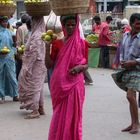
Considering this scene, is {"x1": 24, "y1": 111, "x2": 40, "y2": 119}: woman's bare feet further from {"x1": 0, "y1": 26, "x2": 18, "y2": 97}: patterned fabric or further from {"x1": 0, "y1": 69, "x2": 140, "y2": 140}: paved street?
{"x1": 0, "y1": 26, "x2": 18, "y2": 97}: patterned fabric

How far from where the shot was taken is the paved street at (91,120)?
697 centimetres

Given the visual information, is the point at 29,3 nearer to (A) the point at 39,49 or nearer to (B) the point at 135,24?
(A) the point at 39,49

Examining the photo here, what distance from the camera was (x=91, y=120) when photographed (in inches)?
316

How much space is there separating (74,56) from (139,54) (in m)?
1.94

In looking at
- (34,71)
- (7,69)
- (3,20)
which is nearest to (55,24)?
(34,71)

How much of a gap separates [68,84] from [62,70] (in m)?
0.16

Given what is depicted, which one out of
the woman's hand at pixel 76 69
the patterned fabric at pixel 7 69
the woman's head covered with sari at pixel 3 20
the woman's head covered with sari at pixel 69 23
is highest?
the woman's head covered with sari at pixel 69 23

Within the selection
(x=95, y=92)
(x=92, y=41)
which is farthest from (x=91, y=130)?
(x=92, y=41)

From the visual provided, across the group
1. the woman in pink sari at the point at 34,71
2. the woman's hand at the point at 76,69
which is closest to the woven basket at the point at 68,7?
the woman's hand at the point at 76,69

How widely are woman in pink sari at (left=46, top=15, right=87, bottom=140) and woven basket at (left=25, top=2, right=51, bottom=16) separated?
2336 mm

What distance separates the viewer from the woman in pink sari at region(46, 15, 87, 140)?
5211 millimetres

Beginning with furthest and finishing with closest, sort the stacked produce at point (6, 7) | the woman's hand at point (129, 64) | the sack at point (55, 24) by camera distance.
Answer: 1. the stacked produce at point (6, 7)
2. the woman's hand at point (129, 64)
3. the sack at point (55, 24)

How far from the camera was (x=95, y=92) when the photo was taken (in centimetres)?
1135

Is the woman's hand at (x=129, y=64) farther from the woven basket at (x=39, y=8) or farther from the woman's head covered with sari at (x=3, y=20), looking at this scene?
the woman's head covered with sari at (x=3, y=20)
